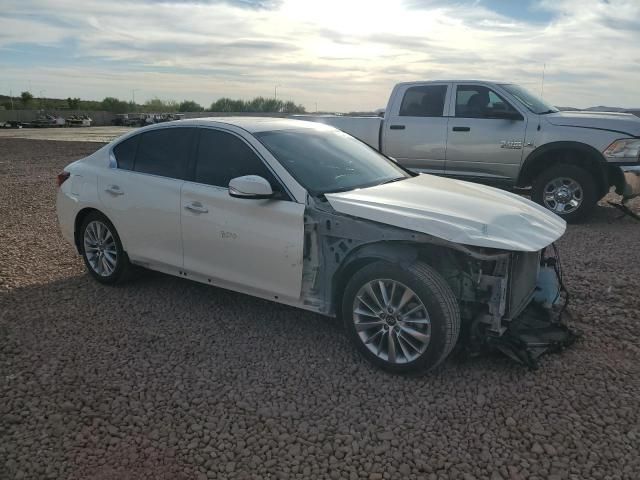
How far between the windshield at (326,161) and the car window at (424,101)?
4.38 m

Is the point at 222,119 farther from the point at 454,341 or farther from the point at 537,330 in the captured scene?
the point at 537,330

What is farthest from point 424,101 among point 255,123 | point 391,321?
point 391,321

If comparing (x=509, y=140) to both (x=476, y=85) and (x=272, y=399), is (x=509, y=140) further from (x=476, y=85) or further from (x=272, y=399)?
(x=272, y=399)

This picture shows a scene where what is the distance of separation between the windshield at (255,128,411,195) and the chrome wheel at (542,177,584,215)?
4.10 m

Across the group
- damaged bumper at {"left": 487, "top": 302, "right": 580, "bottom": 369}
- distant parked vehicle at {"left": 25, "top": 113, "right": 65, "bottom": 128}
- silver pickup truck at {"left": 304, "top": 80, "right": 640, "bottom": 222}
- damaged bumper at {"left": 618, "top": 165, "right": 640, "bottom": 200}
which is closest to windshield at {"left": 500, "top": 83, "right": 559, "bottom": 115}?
silver pickup truck at {"left": 304, "top": 80, "right": 640, "bottom": 222}

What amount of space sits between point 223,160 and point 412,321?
2.09 m

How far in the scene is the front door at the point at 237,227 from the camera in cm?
413

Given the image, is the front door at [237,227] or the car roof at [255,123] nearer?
the front door at [237,227]

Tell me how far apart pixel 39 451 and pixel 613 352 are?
386 centimetres

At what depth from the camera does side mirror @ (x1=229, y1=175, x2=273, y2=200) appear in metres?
4.07

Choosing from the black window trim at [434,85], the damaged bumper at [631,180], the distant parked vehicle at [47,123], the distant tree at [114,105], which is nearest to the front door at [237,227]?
the black window trim at [434,85]

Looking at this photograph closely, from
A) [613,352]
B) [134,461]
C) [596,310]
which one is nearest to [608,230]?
[596,310]

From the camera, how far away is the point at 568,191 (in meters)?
8.37

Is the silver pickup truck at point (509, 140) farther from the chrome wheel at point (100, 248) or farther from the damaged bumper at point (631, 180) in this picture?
the chrome wheel at point (100, 248)
